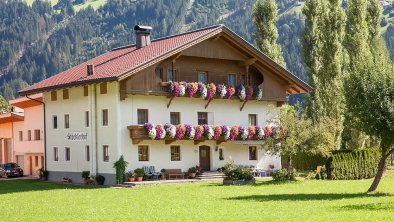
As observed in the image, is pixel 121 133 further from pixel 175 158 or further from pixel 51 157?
pixel 51 157

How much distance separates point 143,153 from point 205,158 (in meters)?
5.40

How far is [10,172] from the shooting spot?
5866 cm

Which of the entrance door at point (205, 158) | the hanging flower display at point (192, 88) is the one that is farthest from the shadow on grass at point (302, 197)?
the entrance door at point (205, 158)

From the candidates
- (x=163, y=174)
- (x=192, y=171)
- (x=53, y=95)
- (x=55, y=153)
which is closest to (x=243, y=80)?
(x=192, y=171)

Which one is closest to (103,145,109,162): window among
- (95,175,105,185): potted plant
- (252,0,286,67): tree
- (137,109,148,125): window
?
(95,175,105,185): potted plant

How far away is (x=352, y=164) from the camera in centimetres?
4691

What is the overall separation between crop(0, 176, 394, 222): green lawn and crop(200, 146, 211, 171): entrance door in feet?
28.6

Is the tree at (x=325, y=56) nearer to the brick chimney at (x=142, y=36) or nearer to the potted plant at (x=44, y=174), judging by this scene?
the brick chimney at (x=142, y=36)

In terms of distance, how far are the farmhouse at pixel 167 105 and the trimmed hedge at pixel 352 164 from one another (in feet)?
14.5

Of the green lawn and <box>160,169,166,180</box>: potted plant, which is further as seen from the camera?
<box>160,169,166,180</box>: potted plant

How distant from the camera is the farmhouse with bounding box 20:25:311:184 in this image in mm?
45406

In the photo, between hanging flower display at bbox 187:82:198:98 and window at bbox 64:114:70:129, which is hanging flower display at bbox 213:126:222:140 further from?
window at bbox 64:114:70:129

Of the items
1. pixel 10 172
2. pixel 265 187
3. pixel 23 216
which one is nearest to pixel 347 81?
pixel 265 187

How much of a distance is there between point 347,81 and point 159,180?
1660 cm
